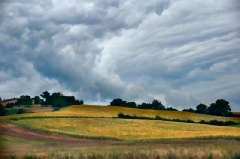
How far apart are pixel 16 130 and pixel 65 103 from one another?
10.2ft

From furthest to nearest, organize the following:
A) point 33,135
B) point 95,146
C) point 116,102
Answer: point 116,102 → point 33,135 → point 95,146

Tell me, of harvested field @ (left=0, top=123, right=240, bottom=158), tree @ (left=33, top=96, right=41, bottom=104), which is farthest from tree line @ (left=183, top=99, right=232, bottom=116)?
tree @ (left=33, top=96, right=41, bottom=104)

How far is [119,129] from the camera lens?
67.8ft

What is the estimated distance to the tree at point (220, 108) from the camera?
19875 mm

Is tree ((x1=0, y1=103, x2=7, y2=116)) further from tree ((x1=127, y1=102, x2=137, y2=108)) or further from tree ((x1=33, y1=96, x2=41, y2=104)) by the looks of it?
tree ((x1=127, y1=102, x2=137, y2=108))

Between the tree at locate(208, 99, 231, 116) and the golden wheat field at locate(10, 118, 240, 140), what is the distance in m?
0.79

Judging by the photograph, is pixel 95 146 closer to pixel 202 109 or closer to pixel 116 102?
pixel 116 102

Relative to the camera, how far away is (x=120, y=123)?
2153 centimetres

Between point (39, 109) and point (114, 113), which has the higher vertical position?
point (39, 109)

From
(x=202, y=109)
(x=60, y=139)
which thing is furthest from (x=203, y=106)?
(x=60, y=139)

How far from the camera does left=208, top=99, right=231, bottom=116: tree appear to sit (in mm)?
19875

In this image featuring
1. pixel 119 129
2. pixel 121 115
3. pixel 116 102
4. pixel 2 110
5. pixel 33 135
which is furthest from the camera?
pixel 121 115

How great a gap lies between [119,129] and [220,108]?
17.6ft

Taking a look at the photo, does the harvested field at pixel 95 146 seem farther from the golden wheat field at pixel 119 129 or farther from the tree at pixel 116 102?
the tree at pixel 116 102
